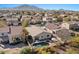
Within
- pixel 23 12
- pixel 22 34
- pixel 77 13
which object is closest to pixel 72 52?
pixel 77 13

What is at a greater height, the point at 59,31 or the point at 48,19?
the point at 48,19

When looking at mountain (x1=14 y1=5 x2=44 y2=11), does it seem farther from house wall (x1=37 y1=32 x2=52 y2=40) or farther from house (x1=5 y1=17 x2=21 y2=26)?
house wall (x1=37 y1=32 x2=52 y2=40)

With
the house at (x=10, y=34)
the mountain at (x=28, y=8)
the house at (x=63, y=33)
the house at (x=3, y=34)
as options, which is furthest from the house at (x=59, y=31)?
the house at (x=3, y=34)

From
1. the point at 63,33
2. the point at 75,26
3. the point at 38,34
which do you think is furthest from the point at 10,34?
the point at 75,26

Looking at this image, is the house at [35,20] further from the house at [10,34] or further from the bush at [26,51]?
the bush at [26,51]

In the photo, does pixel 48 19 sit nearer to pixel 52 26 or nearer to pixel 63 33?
pixel 52 26

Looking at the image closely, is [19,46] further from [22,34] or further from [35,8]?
[35,8]

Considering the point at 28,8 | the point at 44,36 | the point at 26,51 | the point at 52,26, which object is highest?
the point at 28,8

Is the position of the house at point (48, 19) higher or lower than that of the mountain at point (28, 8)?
lower
